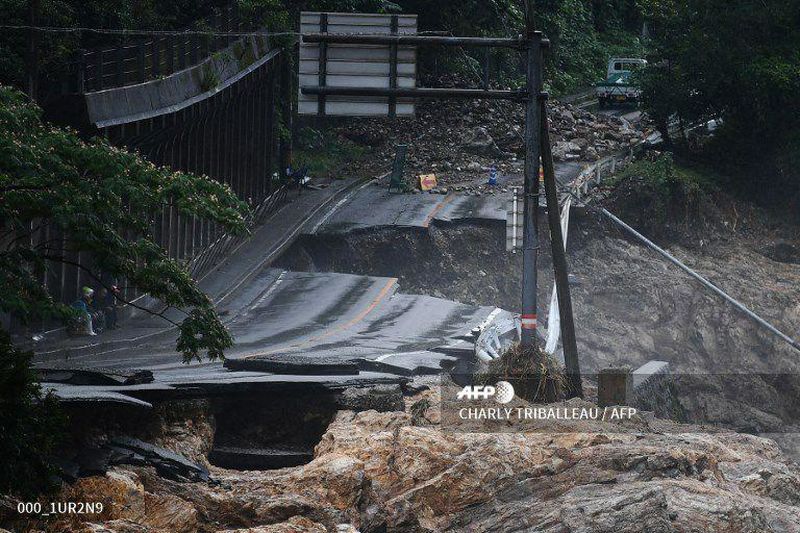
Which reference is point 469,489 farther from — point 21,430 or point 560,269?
point 560,269

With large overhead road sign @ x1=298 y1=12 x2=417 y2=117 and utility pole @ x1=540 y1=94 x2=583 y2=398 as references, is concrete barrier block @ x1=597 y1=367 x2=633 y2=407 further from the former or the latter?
large overhead road sign @ x1=298 y1=12 x2=417 y2=117

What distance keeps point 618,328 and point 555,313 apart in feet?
34.6

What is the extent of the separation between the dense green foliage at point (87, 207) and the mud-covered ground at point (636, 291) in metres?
17.0

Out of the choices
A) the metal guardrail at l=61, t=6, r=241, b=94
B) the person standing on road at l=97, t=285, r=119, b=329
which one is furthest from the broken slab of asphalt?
the person standing on road at l=97, t=285, r=119, b=329

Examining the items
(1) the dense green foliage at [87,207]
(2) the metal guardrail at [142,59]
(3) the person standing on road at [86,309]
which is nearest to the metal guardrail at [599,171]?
(2) the metal guardrail at [142,59]

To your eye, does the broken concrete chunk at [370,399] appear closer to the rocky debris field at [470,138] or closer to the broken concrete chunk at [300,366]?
the broken concrete chunk at [300,366]

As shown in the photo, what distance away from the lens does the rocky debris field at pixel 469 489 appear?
460 inches

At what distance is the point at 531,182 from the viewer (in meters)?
17.7

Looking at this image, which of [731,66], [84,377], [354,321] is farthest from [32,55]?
[731,66]

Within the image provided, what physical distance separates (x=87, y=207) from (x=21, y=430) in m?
6.34

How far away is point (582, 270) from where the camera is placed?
125 ft

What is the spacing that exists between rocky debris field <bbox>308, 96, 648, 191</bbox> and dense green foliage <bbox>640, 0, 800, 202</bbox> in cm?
405

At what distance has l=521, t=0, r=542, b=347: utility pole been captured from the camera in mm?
17297

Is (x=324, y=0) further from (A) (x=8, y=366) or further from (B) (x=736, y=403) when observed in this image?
(A) (x=8, y=366)
